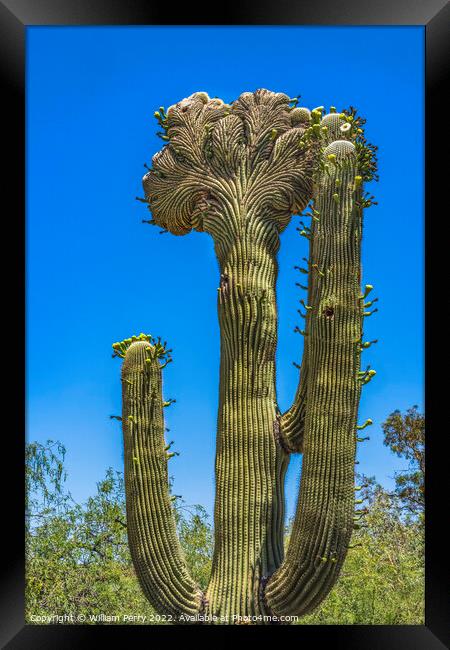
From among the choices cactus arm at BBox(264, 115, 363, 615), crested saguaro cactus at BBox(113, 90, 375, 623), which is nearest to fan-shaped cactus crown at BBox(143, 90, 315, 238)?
crested saguaro cactus at BBox(113, 90, 375, 623)

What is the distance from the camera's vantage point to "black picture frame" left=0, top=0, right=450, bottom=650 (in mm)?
5590

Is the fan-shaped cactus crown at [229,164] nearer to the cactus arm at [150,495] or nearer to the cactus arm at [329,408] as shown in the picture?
the cactus arm at [329,408]

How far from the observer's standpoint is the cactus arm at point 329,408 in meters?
5.24

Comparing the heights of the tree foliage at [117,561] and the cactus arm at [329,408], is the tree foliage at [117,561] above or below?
below

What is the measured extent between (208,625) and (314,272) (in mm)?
2201

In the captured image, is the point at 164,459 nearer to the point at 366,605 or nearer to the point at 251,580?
the point at 251,580

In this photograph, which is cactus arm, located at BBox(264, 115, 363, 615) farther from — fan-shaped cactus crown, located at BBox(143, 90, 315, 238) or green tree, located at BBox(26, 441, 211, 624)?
green tree, located at BBox(26, 441, 211, 624)

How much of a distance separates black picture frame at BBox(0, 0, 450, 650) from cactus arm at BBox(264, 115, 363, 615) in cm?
44
